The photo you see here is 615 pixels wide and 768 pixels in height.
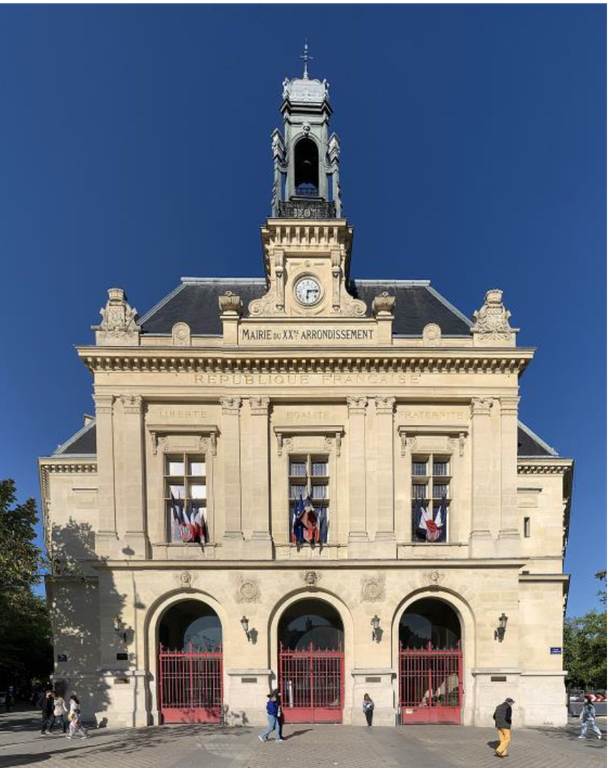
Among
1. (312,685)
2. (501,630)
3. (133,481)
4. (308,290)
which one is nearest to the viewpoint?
(501,630)

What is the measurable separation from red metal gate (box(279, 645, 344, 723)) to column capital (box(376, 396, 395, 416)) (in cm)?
1017

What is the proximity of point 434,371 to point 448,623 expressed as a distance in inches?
447

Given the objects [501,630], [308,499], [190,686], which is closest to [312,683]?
[190,686]

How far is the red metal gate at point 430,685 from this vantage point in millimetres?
25141

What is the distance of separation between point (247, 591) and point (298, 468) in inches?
219

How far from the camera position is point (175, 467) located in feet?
89.1

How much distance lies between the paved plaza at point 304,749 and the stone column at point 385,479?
6.95m

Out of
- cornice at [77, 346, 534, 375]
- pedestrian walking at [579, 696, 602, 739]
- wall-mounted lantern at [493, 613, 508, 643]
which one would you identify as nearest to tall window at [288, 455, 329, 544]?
cornice at [77, 346, 534, 375]

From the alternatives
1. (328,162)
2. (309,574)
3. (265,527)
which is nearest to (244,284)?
(328,162)

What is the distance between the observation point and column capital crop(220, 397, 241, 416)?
87.9ft

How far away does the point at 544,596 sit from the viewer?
28859 mm

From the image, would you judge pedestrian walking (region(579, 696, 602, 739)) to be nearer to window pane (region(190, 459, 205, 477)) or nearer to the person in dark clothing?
window pane (region(190, 459, 205, 477))

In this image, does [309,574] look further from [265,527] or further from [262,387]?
[262,387]

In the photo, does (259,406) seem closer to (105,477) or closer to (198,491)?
(198,491)
